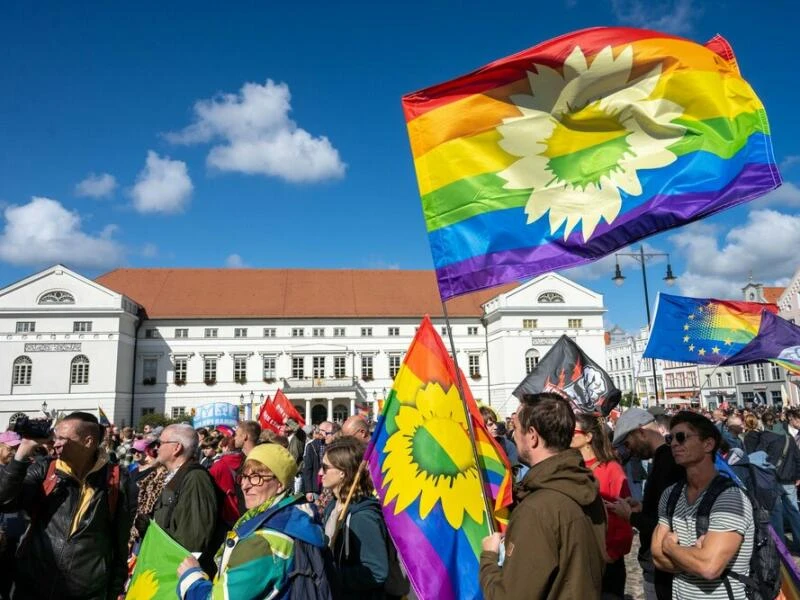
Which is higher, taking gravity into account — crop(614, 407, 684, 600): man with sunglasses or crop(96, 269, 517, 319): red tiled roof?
crop(96, 269, 517, 319): red tiled roof

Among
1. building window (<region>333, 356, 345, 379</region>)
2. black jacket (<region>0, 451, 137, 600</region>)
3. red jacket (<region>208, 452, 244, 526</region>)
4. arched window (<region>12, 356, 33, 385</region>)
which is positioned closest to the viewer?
black jacket (<region>0, 451, 137, 600</region>)

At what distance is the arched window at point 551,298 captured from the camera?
5156 cm

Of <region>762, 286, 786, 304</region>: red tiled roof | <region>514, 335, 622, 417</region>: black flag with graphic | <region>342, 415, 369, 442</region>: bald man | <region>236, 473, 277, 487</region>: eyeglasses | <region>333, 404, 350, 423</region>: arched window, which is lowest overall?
<region>333, 404, 350, 423</region>: arched window

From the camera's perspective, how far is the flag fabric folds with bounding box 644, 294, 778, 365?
966cm

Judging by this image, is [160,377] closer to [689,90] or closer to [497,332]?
[497,332]

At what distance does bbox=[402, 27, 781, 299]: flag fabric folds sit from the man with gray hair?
2.23 metres

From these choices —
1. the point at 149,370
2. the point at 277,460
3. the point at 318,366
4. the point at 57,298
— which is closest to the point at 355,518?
the point at 277,460

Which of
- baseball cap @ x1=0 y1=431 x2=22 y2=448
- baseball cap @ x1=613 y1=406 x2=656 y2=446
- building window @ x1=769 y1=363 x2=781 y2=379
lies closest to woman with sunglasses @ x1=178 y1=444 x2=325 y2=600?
baseball cap @ x1=613 y1=406 x2=656 y2=446

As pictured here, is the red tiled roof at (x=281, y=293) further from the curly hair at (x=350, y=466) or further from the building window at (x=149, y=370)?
the curly hair at (x=350, y=466)

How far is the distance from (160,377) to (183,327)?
4.59 meters

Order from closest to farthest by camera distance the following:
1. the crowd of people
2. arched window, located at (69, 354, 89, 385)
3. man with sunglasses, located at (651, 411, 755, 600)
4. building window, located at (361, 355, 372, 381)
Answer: the crowd of people < man with sunglasses, located at (651, 411, 755, 600) < arched window, located at (69, 354, 89, 385) < building window, located at (361, 355, 372, 381)

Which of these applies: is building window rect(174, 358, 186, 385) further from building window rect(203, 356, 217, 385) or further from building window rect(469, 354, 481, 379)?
building window rect(469, 354, 481, 379)

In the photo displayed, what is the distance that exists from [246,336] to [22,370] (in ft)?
55.8

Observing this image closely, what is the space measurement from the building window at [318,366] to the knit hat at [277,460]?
4769 cm
